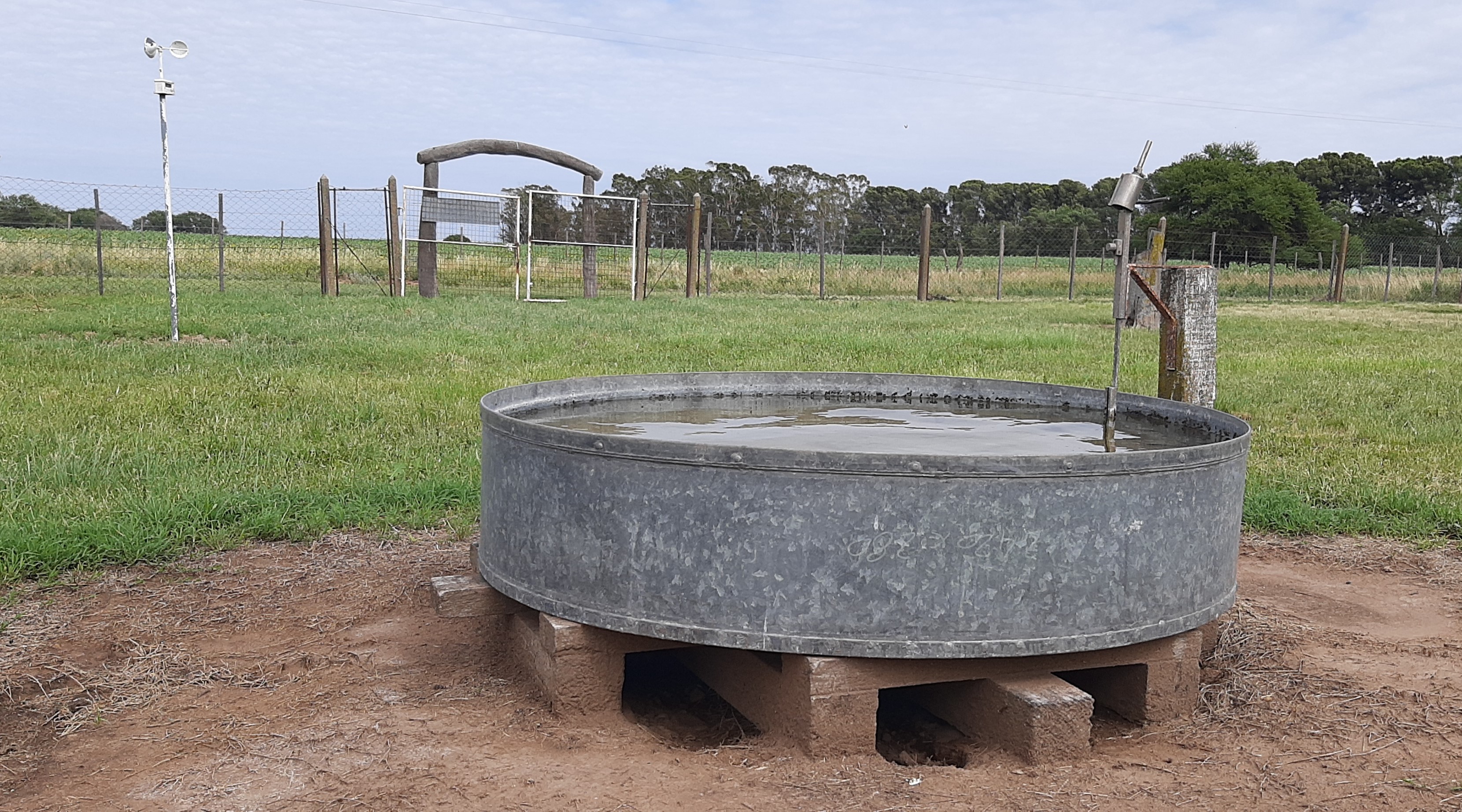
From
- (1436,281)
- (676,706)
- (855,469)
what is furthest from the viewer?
(1436,281)

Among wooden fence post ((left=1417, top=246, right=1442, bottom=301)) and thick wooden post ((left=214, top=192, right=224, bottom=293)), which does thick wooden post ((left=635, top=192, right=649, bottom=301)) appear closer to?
thick wooden post ((left=214, top=192, right=224, bottom=293))

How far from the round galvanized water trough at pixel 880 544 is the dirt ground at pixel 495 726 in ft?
0.98

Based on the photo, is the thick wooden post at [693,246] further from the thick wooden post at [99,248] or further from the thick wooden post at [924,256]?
the thick wooden post at [99,248]

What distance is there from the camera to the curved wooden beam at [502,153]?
1641 centimetres

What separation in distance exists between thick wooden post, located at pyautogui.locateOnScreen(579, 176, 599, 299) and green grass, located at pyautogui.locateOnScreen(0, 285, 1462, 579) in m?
2.32

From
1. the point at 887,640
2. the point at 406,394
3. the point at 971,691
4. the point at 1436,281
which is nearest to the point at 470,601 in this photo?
the point at 887,640

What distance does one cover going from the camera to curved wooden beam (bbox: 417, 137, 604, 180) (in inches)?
646

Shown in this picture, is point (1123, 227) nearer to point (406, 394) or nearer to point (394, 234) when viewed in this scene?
point (406, 394)

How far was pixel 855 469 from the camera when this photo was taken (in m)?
2.60

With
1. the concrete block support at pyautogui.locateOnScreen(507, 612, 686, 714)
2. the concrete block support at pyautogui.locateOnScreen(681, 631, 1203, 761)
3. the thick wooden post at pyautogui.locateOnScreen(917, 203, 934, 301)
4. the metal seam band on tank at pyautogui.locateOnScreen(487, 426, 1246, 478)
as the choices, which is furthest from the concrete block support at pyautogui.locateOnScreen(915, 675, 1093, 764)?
the thick wooden post at pyautogui.locateOnScreen(917, 203, 934, 301)

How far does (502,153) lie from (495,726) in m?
15.1

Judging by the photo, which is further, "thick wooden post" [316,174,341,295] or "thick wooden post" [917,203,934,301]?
"thick wooden post" [917,203,934,301]

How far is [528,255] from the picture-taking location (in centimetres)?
1681

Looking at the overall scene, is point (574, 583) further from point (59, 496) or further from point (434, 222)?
point (434, 222)
